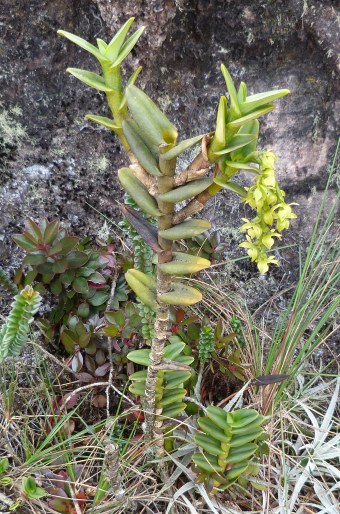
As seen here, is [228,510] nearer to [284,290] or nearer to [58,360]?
[58,360]

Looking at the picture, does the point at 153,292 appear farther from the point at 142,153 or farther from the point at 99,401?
the point at 99,401

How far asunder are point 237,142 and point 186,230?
0.18 meters

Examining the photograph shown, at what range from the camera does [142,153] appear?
3.12 feet

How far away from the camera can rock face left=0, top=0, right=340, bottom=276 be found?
1653 millimetres

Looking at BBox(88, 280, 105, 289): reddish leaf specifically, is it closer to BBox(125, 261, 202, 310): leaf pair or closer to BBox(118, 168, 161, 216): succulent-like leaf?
BBox(125, 261, 202, 310): leaf pair

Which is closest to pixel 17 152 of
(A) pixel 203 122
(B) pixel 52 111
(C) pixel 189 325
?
(B) pixel 52 111

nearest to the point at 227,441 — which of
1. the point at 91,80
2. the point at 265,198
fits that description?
the point at 265,198

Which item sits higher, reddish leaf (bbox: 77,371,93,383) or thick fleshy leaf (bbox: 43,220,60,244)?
thick fleshy leaf (bbox: 43,220,60,244)

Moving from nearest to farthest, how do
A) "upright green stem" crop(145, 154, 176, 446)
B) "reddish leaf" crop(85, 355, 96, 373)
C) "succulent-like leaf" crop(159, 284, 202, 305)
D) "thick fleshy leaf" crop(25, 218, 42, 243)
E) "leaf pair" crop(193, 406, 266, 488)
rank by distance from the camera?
"upright green stem" crop(145, 154, 176, 446) < "succulent-like leaf" crop(159, 284, 202, 305) < "leaf pair" crop(193, 406, 266, 488) < "thick fleshy leaf" crop(25, 218, 42, 243) < "reddish leaf" crop(85, 355, 96, 373)

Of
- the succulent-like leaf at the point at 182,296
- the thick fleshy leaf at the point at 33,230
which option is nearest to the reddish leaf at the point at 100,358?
the thick fleshy leaf at the point at 33,230

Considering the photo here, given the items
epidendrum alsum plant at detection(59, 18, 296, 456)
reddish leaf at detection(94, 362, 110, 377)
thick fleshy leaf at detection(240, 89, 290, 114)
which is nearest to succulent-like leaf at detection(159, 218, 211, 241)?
epidendrum alsum plant at detection(59, 18, 296, 456)

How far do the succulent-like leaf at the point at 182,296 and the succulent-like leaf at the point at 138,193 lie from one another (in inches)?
6.7

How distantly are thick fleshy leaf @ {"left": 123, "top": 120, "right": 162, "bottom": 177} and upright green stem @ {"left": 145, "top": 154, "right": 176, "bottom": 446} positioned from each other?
0.02 meters

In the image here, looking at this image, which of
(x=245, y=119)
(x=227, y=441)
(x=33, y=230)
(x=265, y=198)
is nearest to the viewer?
(x=245, y=119)
